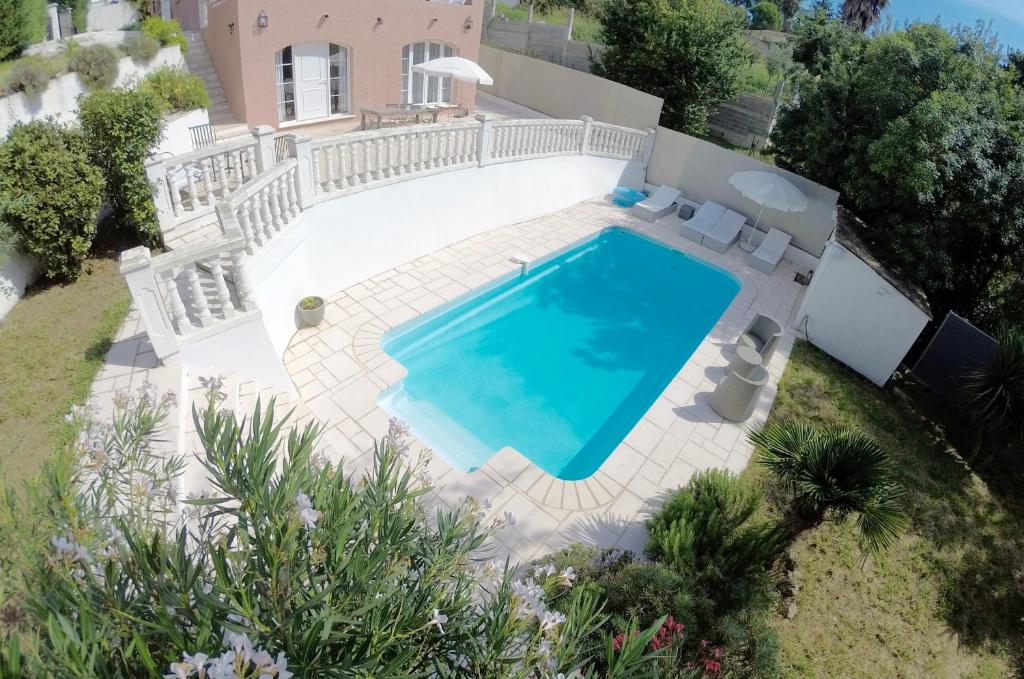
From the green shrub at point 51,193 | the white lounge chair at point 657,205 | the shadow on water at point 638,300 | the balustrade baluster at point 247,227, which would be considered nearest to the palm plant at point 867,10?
the white lounge chair at point 657,205

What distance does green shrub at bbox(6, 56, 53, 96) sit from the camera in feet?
30.8

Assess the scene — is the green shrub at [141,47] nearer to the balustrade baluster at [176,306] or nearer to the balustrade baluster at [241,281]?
the balustrade baluster at [241,281]

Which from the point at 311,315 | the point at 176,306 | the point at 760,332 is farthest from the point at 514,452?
the point at 760,332

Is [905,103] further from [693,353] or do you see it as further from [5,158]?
[5,158]

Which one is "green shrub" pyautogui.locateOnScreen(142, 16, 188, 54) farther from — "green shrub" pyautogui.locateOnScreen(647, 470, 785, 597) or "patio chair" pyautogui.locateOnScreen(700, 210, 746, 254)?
"green shrub" pyautogui.locateOnScreen(647, 470, 785, 597)

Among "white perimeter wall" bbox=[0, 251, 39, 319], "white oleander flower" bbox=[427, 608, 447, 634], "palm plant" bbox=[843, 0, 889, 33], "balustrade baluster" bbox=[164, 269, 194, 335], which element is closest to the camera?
"white oleander flower" bbox=[427, 608, 447, 634]

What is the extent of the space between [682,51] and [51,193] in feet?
62.8

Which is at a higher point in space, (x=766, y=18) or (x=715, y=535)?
(x=766, y=18)

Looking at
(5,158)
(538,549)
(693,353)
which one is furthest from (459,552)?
(693,353)

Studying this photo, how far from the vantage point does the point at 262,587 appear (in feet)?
7.08

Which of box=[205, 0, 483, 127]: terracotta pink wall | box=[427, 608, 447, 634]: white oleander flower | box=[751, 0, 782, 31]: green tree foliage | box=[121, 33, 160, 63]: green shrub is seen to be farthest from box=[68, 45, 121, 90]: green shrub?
box=[751, 0, 782, 31]: green tree foliage

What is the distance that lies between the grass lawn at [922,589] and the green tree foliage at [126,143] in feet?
31.5

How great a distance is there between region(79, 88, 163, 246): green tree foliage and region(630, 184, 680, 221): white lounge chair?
11.9 meters

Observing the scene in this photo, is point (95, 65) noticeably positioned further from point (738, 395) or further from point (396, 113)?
point (738, 395)
